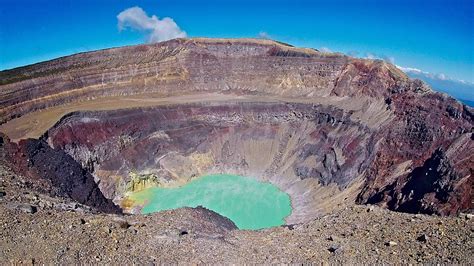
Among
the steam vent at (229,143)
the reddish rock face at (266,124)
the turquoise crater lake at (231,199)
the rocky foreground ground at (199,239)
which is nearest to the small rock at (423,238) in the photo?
the rocky foreground ground at (199,239)

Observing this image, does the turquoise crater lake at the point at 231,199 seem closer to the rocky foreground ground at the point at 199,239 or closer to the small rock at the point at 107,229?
the rocky foreground ground at the point at 199,239

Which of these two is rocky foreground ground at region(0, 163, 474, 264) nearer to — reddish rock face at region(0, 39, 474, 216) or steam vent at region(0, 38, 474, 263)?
steam vent at region(0, 38, 474, 263)

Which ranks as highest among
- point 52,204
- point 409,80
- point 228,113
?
point 409,80

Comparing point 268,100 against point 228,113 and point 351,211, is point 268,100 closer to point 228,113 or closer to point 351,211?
point 228,113

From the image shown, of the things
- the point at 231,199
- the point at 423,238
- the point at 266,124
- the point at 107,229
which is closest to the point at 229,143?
the point at 266,124

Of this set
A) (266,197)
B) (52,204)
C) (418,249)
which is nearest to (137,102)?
(266,197)

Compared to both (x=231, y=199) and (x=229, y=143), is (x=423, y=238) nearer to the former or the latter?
(x=231, y=199)
